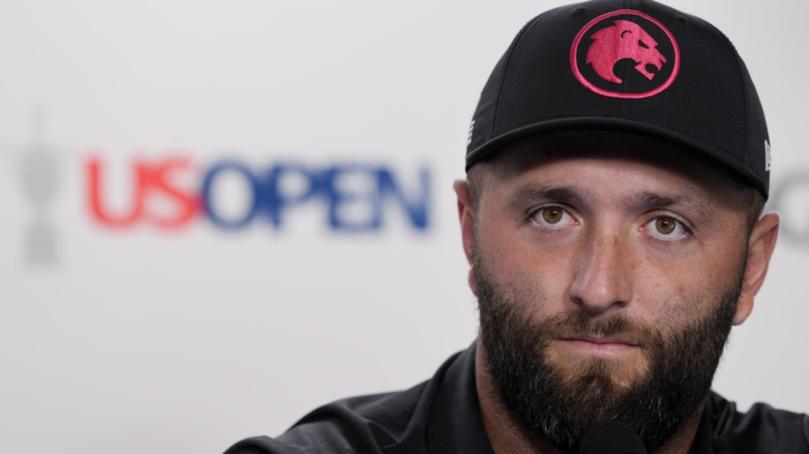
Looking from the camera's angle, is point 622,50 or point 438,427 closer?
point 622,50

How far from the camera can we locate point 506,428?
1287 mm

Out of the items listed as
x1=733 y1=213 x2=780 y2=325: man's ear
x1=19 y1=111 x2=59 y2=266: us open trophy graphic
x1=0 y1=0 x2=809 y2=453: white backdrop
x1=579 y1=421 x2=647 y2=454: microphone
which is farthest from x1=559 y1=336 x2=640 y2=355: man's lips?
x1=19 y1=111 x2=59 y2=266: us open trophy graphic

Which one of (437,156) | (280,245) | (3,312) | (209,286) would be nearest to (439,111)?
(437,156)

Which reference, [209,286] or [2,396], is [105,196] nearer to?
[209,286]

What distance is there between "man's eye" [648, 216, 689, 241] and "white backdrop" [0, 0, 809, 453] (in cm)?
113

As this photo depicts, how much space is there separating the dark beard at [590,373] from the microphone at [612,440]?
0.11 meters

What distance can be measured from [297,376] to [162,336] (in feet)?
0.86

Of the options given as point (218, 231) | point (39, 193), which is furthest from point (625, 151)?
point (39, 193)

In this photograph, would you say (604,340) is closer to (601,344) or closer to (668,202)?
(601,344)

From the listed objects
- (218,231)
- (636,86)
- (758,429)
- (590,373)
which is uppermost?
(636,86)

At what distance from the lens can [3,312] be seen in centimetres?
219

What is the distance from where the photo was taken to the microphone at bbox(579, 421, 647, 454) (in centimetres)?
101

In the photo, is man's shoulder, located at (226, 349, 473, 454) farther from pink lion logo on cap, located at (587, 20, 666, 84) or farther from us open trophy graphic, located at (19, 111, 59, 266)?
us open trophy graphic, located at (19, 111, 59, 266)

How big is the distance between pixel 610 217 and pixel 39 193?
1346 millimetres
